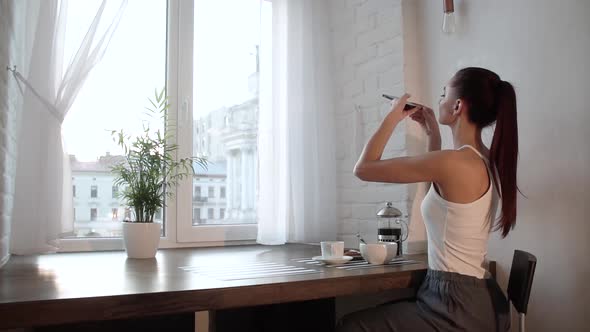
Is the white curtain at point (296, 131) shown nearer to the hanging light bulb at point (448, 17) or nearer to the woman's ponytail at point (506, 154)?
the hanging light bulb at point (448, 17)

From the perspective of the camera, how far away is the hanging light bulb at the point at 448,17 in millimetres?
1999

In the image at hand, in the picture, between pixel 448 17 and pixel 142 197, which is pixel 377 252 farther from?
pixel 448 17

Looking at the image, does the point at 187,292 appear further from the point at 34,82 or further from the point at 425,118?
the point at 34,82

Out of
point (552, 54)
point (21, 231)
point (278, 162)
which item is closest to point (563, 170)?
point (552, 54)

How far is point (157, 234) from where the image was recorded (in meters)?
1.84

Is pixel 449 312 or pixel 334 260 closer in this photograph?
pixel 449 312

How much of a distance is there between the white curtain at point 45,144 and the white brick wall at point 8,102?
0.19 ft

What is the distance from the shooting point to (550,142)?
166cm

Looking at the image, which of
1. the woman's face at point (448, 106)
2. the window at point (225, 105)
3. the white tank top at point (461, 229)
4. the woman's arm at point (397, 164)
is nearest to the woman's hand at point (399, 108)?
the woman's arm at point (397, 164)

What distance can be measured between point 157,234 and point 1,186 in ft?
1.76

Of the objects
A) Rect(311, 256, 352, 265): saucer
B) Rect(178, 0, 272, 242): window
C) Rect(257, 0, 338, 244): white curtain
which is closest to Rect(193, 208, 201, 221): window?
Rect(178, 0, 272, 242): window

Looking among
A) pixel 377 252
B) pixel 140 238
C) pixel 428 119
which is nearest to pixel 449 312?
pixel 377 252

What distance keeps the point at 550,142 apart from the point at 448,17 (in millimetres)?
670

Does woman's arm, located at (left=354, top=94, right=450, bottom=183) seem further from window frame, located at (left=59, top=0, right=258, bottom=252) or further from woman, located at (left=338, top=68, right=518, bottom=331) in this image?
window frame, located at (left=59, top=0, right=258, bottom=252)
